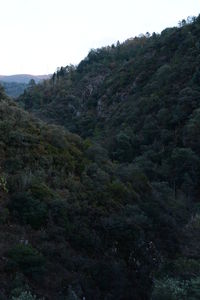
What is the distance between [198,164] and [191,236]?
1402cm

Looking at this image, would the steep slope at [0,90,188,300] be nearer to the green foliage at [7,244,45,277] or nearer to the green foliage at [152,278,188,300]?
the green foliage at [7,244,45,277]

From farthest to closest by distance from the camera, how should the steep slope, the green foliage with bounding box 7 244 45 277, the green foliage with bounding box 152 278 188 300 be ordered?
the steep slope, the green foliage with bounding box 7 244 45 277, the green foliage with bounding box 152 278 188 300

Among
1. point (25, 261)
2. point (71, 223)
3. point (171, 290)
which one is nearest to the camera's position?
point (171, 290)

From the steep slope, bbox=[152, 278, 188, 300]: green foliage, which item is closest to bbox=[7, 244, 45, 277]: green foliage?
the steep slope

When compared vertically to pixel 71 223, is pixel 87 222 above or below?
below

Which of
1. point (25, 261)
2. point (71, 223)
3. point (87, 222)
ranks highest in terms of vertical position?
point (25, 261)

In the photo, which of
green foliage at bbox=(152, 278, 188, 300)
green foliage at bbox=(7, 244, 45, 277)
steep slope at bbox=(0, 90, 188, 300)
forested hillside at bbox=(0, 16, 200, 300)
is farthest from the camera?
steep slope at bbox=(0, 90, 188, 300)

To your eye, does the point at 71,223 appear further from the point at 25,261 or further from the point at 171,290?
the point at 171,290

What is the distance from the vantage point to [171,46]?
52.8 meters

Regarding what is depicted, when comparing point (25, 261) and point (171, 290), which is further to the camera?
point (25, 261)

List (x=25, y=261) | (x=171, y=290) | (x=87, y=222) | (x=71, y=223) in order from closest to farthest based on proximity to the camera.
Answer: (x=171, y=290)
(x=25, y=261)
(x=71, y=223)
(x=87, y=222)

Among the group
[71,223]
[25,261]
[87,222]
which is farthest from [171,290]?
[87,222]

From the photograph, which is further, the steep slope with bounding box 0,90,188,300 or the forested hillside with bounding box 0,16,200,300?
the steep slope with bounding box 0,90,188,300

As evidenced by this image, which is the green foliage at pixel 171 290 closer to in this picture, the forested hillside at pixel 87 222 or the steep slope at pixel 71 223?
the forested hillside at pixel 87 222
